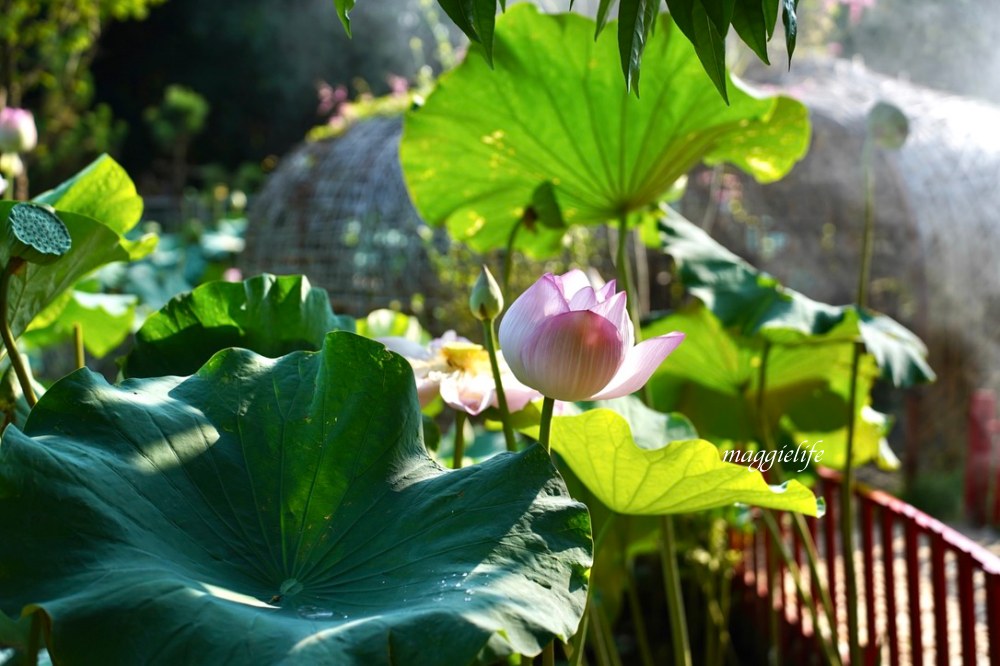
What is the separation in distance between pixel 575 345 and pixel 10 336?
1.23 ft

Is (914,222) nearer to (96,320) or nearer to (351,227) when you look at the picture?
(351,227)

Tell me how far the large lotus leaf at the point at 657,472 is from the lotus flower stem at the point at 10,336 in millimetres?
374

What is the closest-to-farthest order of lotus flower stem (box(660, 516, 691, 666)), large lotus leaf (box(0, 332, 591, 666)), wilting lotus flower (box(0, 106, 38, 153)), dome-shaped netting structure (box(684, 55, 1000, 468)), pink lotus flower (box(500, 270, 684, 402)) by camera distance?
large lotus leaf (box(0, 332, 591, 666)) < pink lotus flower (box(500, 270, 684, 402)) < lotus flower stem (box(660, 516, 691, 666)) < wilting lotus flower (box(0, 106, 38, 153)) < dome-shaped netting structure (box(684, 55, 1000, 468))

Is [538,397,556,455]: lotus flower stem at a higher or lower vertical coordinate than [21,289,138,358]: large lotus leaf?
higher

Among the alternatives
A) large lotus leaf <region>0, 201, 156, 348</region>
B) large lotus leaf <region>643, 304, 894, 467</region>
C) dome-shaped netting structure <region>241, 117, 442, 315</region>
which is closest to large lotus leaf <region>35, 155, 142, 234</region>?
large lotus leaf <region>0, 201, 156, 348</region>

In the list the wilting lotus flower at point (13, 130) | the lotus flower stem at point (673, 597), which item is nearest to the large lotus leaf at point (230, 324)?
the lotus flower stem at point (673, 597)

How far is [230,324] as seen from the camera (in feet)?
2.61

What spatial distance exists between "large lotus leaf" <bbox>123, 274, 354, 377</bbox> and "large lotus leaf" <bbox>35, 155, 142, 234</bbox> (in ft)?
0.54

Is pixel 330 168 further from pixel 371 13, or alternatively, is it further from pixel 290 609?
pixel 371 13

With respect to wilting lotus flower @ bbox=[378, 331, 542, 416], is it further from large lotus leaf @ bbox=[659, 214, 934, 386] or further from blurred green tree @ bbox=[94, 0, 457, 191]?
blurred green tree @ bbox=[94, 0, 457, 191]

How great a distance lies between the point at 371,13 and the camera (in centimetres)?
902

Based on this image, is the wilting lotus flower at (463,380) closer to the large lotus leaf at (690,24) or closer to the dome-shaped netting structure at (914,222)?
the large lotus leaf at (690,24)

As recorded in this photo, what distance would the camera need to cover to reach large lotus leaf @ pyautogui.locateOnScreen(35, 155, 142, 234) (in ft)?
2.92

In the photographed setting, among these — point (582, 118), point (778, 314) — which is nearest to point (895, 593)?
point (778, 314)
